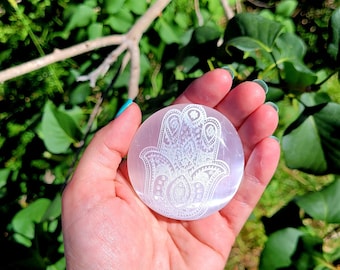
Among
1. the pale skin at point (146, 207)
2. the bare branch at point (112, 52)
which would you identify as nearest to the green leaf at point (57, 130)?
the bare branch at point (112, 52)

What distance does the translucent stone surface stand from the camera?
1.09 m

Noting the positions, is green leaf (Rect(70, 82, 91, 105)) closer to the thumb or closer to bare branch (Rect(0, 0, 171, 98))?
bare branch (Rect(0, 0, 171, 98))

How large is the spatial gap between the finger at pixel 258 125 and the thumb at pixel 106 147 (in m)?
0.24

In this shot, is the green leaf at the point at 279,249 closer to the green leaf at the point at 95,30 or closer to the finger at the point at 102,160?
the finger at the point at 102,160

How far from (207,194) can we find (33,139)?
732 millimetres

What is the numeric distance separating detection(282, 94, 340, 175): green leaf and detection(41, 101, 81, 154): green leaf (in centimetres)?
52

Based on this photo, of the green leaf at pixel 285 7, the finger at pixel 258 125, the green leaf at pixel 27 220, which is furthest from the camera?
the green leaf at pixel 285 7

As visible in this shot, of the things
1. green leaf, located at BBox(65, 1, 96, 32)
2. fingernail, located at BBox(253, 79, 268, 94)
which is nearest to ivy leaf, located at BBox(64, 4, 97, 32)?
green leaf, located at BBox(65, 1, 96, 32)

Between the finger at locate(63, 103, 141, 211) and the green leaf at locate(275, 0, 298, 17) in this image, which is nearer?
the finger at locate(63, 103, 141, 211)

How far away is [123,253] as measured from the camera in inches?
44.2

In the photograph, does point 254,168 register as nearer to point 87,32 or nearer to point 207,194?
point 207,194

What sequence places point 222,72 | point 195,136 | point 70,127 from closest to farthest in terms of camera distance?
point 195,136 → point 222,72 → point 70,127

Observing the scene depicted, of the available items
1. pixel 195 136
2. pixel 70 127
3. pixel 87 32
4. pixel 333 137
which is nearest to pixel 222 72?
pixel 195 136

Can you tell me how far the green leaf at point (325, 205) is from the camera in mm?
1416
